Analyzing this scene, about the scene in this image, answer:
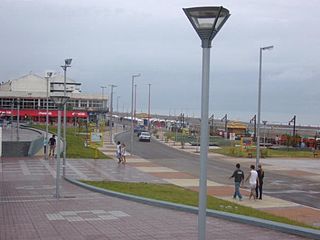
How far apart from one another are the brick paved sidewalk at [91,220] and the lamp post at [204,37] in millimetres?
4826

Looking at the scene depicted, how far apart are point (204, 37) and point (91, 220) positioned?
8419mm

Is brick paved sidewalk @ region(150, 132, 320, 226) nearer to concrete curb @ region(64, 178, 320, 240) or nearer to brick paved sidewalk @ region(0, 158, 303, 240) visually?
concrete curb @ region(64, 178, 320, 240)

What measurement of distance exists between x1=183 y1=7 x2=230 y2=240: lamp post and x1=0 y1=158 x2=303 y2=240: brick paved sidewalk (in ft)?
15.8


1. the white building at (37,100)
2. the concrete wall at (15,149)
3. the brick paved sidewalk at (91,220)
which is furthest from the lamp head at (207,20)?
the white building at (37,100)

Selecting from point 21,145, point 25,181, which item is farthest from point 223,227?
point 21,145

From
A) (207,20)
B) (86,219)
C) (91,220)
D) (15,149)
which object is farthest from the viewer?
(15,149)

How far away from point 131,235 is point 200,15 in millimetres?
6504

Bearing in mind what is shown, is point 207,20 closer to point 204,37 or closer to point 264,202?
point 204,37

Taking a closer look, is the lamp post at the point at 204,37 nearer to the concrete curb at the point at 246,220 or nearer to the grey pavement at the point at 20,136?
the concrete curb at the point at 246,220

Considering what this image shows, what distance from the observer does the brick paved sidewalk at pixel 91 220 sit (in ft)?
39.0

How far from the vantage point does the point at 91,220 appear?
46.1ft

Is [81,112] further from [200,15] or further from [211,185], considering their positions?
[200,15]

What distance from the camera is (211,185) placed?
29984 millimetres

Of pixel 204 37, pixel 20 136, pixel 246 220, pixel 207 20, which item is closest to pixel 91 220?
pixel 246 220
